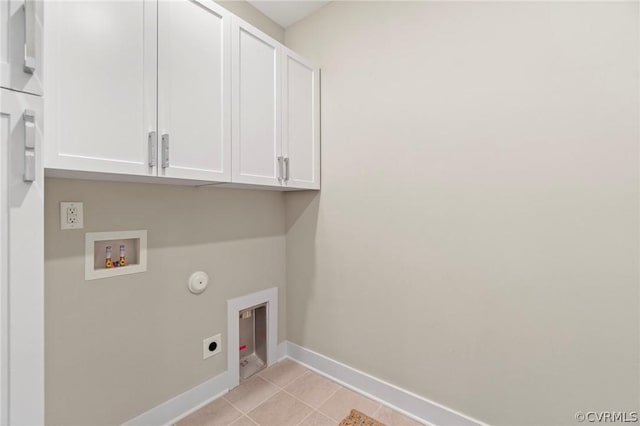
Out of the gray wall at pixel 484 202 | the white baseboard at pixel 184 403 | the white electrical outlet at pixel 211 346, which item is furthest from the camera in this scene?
the white electrical outlet at pixel 211 346

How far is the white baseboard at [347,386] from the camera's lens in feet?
4.71

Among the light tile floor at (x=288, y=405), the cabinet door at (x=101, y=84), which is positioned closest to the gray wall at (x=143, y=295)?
the light tile floor at (x=288, y=405)

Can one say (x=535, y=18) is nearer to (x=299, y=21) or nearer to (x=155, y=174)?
(x=299, y=21)

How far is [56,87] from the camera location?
3.04ft

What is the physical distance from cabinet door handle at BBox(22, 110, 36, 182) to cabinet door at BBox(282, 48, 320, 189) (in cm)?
110

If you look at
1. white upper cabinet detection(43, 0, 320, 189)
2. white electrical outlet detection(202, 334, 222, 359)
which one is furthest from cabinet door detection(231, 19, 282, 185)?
white electrical outlet detection(202, 334, 222, 359)

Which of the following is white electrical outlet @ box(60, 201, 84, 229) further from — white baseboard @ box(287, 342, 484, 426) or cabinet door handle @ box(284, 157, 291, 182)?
white baseboard @ box(287, 342, 484, 426)

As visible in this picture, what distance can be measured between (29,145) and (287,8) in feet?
5.79

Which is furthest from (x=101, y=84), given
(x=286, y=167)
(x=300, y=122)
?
(x=300, y=122)

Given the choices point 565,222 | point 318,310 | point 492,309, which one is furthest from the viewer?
point 318,310

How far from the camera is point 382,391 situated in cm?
167

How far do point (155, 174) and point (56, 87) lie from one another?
39cm

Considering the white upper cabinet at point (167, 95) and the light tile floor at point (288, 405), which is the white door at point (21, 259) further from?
the light tile floor at point (288, 405)

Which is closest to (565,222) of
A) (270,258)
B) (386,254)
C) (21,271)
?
(386,254)
